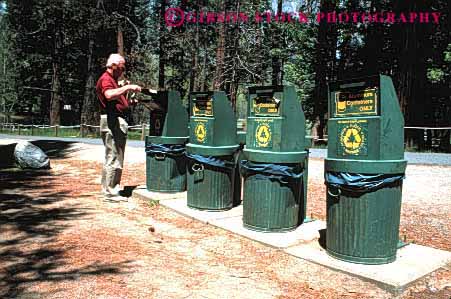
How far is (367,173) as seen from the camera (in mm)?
3846

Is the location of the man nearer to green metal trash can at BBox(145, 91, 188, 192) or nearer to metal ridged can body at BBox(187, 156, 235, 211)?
green metal trash can at BBox(145, 91, 188, 192)

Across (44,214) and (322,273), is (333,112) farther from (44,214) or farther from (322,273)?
(44,214)

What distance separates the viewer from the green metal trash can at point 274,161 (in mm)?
4773

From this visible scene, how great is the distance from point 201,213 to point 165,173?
4.55ft

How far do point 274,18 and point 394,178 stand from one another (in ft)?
83.8

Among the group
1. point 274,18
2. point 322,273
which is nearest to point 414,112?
point 274,18

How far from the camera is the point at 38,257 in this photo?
157 inches

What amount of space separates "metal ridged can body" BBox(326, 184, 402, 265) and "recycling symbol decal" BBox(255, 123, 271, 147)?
1.08m

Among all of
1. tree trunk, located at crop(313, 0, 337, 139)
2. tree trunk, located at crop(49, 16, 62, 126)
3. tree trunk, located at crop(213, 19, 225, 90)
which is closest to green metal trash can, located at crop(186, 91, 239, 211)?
tree trunk, located at crop(213, 19, 225, 90)

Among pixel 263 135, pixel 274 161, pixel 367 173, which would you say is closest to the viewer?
pixel 367 173

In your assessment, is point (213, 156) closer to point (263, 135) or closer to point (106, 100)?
point (263, 135)

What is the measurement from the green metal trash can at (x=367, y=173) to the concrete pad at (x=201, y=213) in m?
1.90

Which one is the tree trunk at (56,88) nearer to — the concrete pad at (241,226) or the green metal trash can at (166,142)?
the green metal trash can at (166,142)

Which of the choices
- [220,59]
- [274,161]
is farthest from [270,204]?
[220,59]
